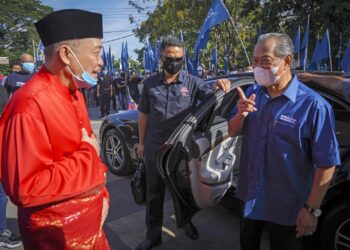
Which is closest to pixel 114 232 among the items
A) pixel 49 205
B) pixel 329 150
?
pixel 49 205

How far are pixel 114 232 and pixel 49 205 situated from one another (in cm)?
219

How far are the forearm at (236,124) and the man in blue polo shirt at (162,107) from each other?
59cm

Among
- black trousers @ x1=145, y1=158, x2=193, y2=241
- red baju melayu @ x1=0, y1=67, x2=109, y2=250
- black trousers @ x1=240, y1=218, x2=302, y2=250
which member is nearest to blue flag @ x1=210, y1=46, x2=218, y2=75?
black trousers @ x1=145, y1=158, x2=193, y2=241

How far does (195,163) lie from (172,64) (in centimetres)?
86

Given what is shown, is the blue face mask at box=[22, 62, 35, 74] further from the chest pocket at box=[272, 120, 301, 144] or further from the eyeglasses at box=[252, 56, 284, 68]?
the chest pocket at box=[272, 120, 301, 144]

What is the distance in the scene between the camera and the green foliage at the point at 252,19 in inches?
488

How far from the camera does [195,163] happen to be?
2.55m

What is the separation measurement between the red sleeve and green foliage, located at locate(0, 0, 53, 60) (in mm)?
43955

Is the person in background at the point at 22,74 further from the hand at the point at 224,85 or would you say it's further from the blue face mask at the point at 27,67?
the hand at the point at 224,85

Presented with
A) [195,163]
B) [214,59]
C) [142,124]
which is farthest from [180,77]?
[214,59]

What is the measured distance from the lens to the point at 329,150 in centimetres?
177

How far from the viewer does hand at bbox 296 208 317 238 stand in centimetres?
185

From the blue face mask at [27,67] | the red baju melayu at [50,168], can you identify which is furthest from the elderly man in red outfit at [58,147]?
the blue face mask at [27,67]

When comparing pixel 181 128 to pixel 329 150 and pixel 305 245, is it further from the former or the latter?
pixel 305 245
